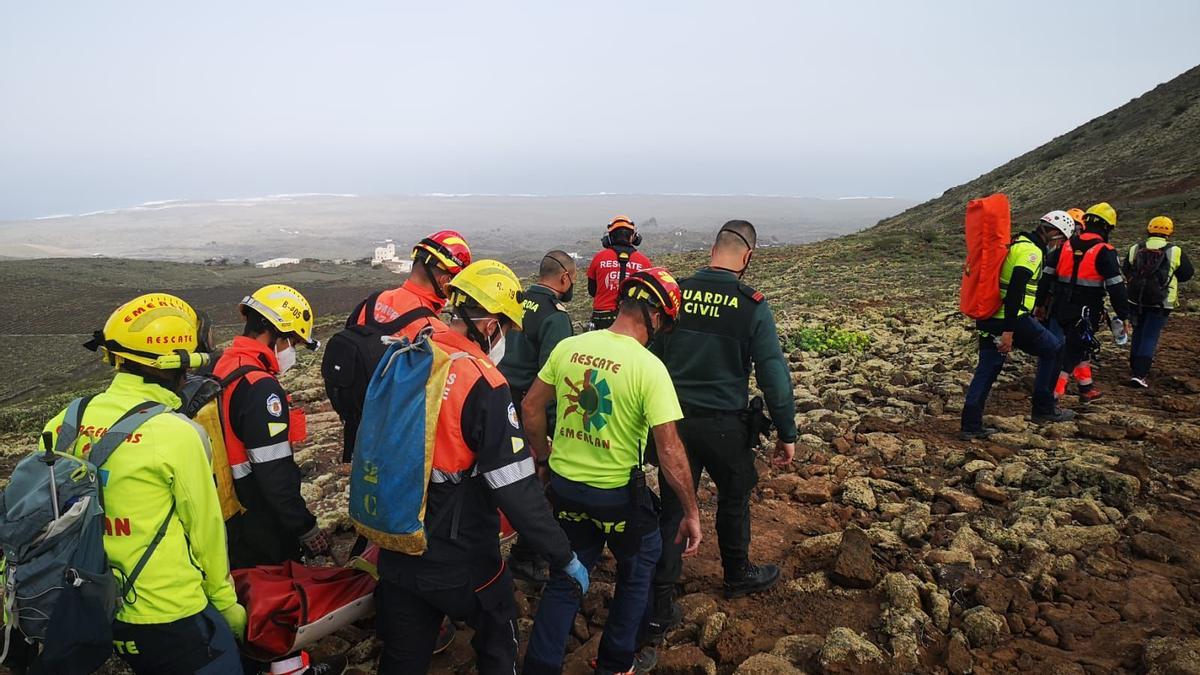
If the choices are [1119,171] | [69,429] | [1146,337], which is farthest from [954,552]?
[1119,171]

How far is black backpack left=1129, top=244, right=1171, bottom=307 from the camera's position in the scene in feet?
24.1

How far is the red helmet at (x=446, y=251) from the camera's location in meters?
4.80

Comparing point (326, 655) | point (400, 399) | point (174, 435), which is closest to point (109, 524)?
point (174, 435)

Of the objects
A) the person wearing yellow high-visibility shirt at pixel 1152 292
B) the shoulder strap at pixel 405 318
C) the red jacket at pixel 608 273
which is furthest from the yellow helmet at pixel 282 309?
the person wearing yellow high-visibility shirt at pixel 1152 292

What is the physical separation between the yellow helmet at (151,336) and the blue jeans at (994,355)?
6.28m

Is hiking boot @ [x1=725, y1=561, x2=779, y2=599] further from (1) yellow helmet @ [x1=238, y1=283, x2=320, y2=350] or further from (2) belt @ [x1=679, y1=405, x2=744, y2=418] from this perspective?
(1) yellow helmet @ [x1=238, y1=283, x2=320, y2=350]

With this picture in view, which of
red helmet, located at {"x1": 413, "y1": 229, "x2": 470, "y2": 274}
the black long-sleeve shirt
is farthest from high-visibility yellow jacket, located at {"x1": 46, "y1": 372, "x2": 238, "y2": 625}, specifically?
A: the black long-sleeve shirt

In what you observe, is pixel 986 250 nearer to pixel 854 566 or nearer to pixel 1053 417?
pixel 1053 417

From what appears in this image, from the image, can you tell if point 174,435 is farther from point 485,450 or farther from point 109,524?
point 485,450

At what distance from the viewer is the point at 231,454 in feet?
11.0

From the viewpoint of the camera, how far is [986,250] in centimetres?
599

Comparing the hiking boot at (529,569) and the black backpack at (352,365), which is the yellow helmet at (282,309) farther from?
the hiking boot at (529,569)

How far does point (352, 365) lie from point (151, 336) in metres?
1.46

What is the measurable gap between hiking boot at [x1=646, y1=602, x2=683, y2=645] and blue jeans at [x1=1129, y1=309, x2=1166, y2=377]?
679 centimetres
